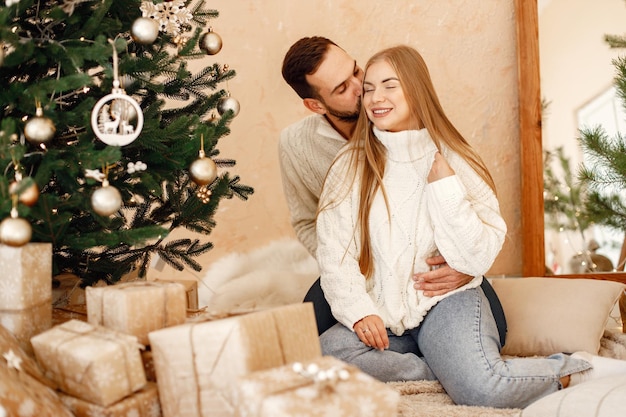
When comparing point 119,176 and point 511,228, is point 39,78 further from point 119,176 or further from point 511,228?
point 511,228

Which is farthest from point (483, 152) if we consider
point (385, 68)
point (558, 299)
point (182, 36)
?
point (182, 36)

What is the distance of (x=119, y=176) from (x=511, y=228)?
196cm

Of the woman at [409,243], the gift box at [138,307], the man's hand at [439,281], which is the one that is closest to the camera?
the gift box at [138,307]

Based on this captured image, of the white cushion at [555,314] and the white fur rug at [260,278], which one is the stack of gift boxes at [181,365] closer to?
the white cushion at [555,314]

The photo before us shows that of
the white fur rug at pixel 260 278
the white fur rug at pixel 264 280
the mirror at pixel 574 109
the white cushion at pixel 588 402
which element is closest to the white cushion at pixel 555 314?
the white fur rug at pixel 264 280

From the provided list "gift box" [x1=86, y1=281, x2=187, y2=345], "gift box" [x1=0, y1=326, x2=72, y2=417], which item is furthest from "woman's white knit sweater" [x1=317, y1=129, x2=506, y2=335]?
"gift box" [x1=0, y1=326, x2=72, y2=417]

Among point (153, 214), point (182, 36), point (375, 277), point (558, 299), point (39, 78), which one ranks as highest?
point (182, 36)

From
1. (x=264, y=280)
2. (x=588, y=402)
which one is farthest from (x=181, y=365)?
(x=264, y=280)

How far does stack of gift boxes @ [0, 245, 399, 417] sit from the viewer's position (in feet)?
3.12

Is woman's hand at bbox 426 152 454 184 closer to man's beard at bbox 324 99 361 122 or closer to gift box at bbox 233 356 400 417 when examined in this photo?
man's beard at bbox 324 99 361 122

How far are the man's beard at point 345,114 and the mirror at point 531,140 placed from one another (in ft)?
3.41

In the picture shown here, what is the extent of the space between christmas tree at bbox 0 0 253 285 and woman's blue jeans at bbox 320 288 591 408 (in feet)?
1.86

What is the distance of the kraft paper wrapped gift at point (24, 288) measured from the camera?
118 centimetres

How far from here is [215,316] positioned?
3.81 ft
